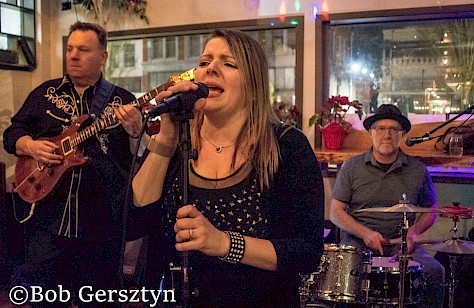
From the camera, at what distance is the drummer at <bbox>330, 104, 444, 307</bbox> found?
350cm

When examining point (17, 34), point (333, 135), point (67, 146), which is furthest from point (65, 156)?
point (17, 34)

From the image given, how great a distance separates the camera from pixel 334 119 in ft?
13.2

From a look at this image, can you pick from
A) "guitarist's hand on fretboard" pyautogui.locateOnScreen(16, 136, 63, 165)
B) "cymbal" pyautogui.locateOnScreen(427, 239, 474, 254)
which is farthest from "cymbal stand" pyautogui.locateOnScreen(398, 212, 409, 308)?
"guitarist's hand on fretboard" pyautogui.locateOnScreen(16, 136, 63, 165)

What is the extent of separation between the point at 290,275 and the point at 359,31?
3158 mm

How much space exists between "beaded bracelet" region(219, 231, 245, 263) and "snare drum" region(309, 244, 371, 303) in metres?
1.83

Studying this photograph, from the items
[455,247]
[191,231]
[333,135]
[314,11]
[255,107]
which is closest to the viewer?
[191,231]

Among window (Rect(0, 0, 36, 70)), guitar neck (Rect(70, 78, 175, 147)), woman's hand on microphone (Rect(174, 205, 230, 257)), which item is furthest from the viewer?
window (Rect(0, 0, 36, 70))

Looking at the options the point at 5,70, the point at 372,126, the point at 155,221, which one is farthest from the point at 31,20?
the point at 155,221

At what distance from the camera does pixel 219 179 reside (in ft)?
4.84

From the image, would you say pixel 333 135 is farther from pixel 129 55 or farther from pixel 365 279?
pixel 129 55

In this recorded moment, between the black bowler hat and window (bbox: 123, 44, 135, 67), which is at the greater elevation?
window (bbox: 123, 44, 135, 67)

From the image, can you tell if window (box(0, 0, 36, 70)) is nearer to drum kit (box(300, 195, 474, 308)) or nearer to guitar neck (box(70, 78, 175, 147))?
guitar neck (box(70, 78, 175, 147))

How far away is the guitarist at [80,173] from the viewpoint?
2469 mm

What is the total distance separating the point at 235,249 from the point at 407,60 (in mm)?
3222
